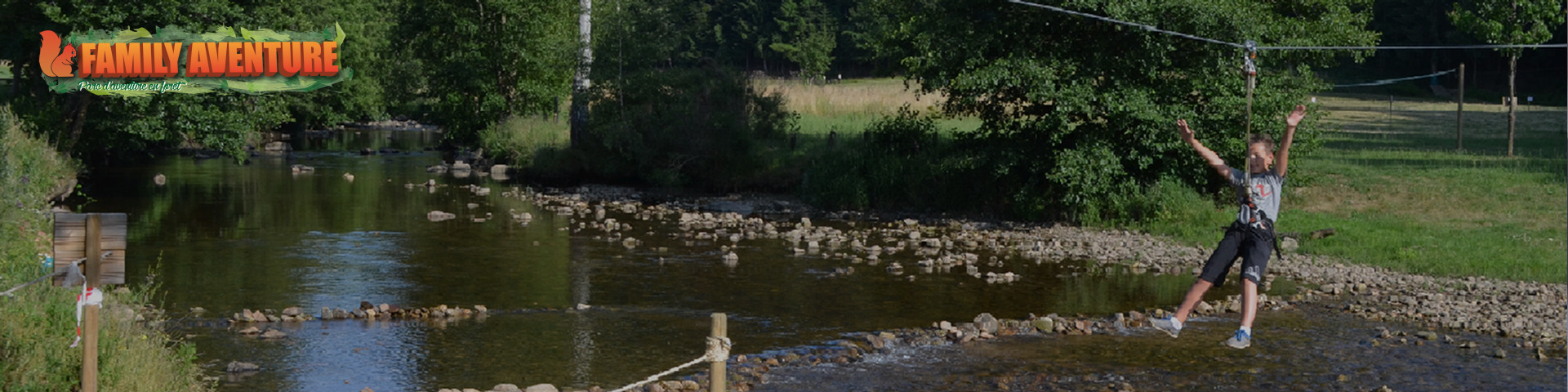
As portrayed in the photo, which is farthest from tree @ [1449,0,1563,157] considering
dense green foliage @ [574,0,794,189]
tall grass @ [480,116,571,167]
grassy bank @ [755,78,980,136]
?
tall grass @ [480,116,571,167]

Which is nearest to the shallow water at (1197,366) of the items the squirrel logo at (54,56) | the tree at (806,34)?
the squirrel logo at (54,56)

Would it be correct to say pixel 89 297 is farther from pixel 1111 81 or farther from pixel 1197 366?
pixel 1111 81

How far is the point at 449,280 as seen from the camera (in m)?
20.6

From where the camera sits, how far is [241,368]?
45.7 ft

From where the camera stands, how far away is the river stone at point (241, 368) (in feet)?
45.4

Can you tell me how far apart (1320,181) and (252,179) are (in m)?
29.4

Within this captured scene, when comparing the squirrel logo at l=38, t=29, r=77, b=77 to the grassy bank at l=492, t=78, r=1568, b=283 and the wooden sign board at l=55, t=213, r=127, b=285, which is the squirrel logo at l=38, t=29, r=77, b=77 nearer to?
the grassy bank at l=492, t=78, r=1568, b=283

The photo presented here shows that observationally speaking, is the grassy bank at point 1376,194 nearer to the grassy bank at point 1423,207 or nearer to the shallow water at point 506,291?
the grassy bank at point 1423,207

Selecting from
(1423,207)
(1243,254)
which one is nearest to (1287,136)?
(1243,254)

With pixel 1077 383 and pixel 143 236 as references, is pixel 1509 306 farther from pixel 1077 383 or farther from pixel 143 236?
pixel 143 236

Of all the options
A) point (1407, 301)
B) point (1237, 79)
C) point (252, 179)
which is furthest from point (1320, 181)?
point (252, 179)

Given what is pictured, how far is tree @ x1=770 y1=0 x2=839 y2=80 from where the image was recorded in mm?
89062

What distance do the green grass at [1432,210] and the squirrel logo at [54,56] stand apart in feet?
80.7

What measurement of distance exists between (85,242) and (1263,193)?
933cm
